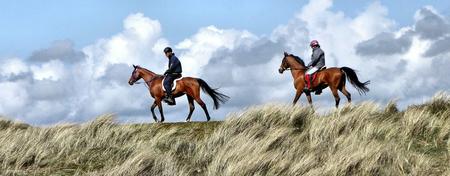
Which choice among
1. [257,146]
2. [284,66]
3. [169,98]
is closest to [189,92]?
[169,98]

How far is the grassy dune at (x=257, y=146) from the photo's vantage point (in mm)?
8852

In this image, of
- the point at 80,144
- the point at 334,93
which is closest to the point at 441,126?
the point at 80,144

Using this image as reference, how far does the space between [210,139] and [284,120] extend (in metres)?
2.19

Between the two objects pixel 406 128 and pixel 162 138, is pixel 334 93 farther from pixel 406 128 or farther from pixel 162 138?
pixel 162 138

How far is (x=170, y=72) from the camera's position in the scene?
2038 cm

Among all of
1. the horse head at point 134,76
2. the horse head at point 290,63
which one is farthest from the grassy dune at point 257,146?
the horse head at point 134,76

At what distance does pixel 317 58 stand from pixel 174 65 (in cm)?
465

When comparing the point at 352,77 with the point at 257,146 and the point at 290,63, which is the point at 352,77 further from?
the point at 257,146

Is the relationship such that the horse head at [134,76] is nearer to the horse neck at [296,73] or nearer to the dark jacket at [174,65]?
the dark jacket at [174,65]

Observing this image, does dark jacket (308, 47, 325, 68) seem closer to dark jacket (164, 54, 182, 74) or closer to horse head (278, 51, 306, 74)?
horse head (278, 51, 306, 74)

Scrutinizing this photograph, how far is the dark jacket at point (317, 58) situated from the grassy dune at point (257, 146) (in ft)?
19.9

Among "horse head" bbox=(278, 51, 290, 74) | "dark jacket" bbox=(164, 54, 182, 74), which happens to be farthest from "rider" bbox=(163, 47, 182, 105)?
"horse head" bbox=(278, 51, 290, 74)

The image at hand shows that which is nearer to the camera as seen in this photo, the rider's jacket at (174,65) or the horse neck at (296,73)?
the rider's jacket at (174,65)

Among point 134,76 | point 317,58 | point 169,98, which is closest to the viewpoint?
point 317,58
